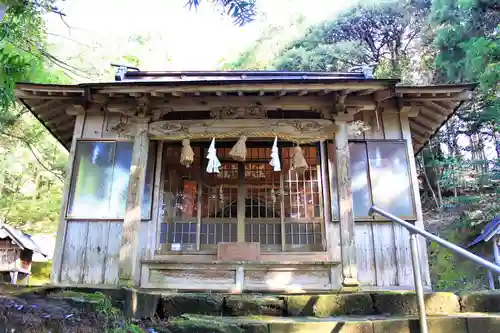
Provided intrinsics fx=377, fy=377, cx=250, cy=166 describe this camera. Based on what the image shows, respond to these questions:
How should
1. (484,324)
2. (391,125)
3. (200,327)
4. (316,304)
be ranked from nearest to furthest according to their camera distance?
(200,327), (484,324), (316,304), (391,125)

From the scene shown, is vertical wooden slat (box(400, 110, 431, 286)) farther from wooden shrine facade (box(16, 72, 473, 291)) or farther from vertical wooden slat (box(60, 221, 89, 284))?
vertical wooden slat (box(60, 221, 89, 284))

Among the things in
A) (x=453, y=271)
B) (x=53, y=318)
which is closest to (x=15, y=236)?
(x=53, y=318)

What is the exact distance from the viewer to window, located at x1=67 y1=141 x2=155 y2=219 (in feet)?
23.9

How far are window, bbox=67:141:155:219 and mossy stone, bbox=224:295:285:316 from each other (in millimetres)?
3141

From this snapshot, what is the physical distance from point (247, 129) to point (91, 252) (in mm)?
3737

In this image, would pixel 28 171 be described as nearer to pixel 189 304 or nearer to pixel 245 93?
pixel 245 93

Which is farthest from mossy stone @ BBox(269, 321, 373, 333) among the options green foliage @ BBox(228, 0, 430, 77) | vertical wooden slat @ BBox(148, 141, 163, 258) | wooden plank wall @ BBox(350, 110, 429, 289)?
green foliage @ BBox(228, 0, 430, 77)

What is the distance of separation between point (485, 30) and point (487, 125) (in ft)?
16.6

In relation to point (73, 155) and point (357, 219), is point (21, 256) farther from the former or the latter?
point (357, 219)

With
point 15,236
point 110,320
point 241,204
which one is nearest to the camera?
point 110,320

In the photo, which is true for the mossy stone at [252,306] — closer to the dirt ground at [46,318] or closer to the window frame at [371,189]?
the dirt ground at [46,318]

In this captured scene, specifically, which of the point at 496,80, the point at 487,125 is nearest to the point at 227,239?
the point at 496,80

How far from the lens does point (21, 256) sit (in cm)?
1420

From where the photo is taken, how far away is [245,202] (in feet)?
27.7
